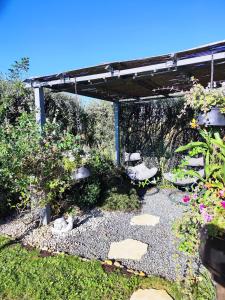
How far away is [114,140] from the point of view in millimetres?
7777

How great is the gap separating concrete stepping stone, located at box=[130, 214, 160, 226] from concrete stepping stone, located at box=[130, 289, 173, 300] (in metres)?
1.83

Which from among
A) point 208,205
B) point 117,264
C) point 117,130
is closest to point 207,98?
point 208,205

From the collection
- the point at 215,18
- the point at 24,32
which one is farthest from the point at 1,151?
the point at 215,18

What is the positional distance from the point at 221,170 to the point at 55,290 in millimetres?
2018

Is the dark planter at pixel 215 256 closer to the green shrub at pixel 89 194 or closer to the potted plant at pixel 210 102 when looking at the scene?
the potted plant at pixel 210 102

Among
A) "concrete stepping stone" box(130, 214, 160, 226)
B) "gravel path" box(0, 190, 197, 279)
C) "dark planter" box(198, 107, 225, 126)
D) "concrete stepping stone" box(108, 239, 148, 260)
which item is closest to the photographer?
"dark planter" box(198, 107, 225, 126)

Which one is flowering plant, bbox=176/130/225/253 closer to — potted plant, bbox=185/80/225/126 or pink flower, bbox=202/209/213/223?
pink flower, bbox=202/209/213/223

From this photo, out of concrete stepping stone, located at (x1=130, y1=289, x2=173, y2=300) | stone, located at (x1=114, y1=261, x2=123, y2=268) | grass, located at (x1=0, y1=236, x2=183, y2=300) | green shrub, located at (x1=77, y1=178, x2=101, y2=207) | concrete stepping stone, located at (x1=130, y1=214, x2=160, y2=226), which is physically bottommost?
concrete stepping stone, located at (x1=130, y1=214, x2=160, y2=226)

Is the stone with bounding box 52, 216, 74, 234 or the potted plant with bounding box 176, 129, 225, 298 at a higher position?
the potted plant with bounding box 176, 129, 225, 298

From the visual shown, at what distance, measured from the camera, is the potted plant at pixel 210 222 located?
1312mm

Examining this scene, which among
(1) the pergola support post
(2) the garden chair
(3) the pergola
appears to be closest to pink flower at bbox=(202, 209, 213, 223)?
(3) the pergola

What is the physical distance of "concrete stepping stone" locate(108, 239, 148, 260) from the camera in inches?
130

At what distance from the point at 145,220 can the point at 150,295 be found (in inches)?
81.0

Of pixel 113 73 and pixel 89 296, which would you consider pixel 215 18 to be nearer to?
pixel 113 73
